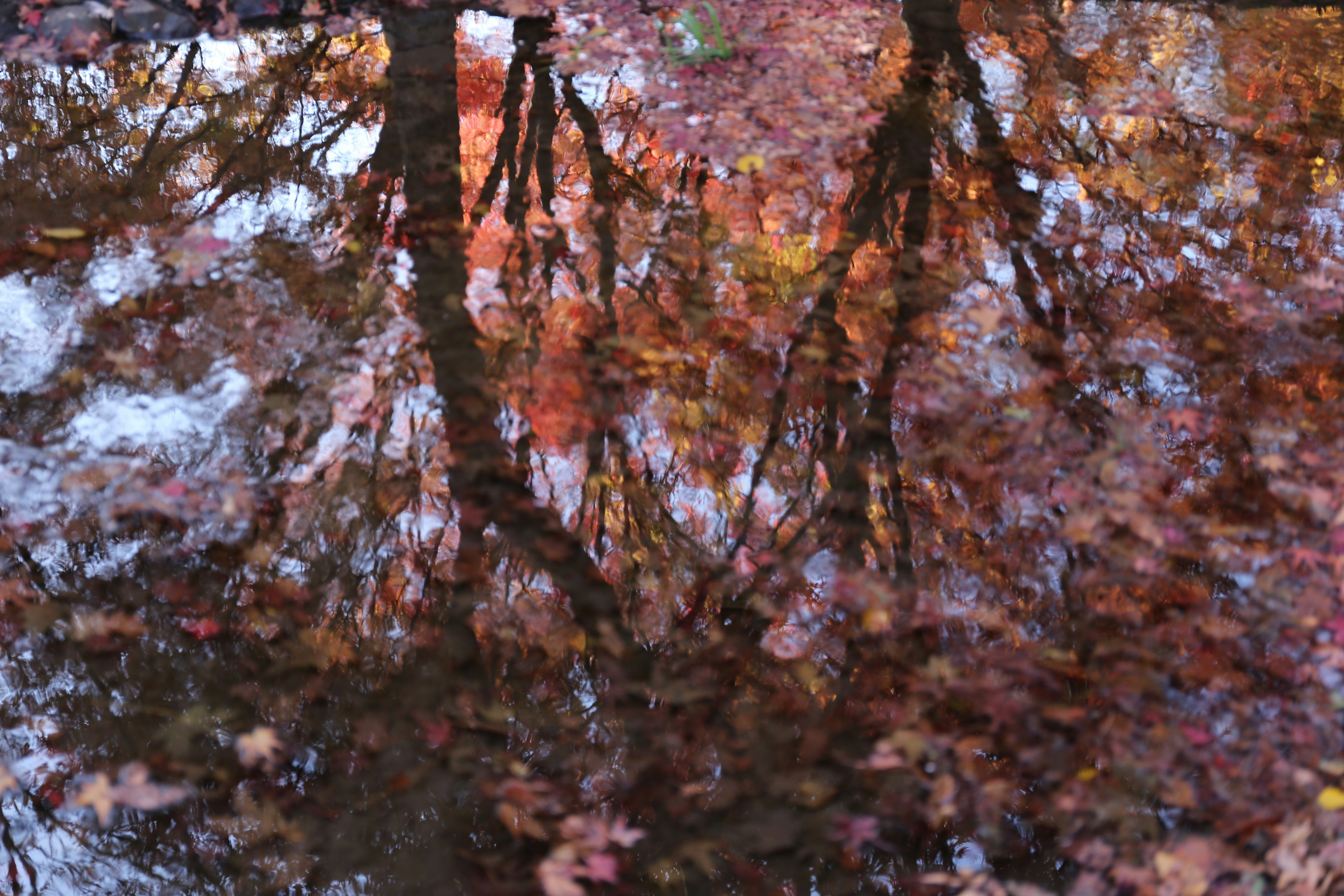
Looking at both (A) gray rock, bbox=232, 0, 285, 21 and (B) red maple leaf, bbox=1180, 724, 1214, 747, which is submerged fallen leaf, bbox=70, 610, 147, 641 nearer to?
(B) red maple leaf, bbox=1180, 724, 1214, 747

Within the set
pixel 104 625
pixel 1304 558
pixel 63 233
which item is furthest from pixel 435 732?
pixel 63 233

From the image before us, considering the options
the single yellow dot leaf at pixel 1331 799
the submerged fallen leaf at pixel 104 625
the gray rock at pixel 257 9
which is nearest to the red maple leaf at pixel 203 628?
the submerged fallen leaf at pixel 104 625

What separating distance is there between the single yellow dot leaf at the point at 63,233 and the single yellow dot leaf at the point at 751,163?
3509mm

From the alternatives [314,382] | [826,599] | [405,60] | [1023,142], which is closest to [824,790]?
[826,599]

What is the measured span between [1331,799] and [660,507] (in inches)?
84.2

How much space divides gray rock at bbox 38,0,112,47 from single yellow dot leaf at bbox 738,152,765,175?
4.80m

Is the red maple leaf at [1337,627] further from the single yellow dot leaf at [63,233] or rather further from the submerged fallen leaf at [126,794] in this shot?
the single yellow dot leaf at [63,233]

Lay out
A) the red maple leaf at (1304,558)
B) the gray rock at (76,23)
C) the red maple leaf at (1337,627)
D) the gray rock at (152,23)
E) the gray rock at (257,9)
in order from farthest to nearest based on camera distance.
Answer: the gray rock at (257,9) < the gray rock at (152,23) < the gray rock at (76,23) < the red maple leaf at (1304,558) < the red maple leaf at (1337,627)

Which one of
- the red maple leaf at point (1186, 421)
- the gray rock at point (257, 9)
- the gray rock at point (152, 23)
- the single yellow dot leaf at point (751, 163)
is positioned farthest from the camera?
the gray rock at point (257, 9)

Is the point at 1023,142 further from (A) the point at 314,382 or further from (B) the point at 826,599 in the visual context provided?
(A) the point at 314,382

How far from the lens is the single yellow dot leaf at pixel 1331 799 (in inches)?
94.9

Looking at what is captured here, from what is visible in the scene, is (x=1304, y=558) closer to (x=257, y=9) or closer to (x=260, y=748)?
(x=260, y=748)

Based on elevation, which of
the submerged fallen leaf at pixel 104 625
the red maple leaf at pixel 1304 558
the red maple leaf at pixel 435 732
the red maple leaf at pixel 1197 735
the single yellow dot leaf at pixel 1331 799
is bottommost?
the single yellow dot leaf at pixel 1331 799

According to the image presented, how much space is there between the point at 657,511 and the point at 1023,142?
383 cm
